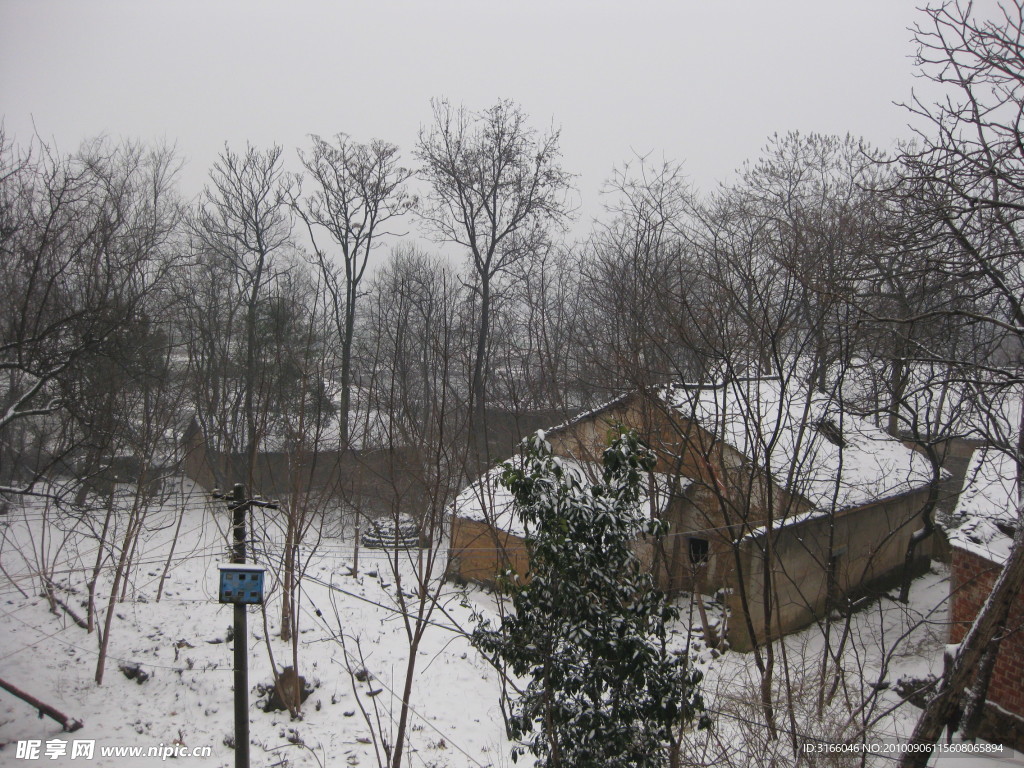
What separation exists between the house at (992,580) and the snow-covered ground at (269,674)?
370 millimetres

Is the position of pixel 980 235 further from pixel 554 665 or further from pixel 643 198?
pixel 643 198

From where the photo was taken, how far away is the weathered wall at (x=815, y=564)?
10.6 meters

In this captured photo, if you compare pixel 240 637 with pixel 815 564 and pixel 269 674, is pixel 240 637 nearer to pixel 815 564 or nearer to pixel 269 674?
pixel 269 674

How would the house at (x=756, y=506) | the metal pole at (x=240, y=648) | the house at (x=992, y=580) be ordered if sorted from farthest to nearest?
the house at (x=756, y=506)
the house at (x=992, y=580)
the metal pole at (x=240, y=648)

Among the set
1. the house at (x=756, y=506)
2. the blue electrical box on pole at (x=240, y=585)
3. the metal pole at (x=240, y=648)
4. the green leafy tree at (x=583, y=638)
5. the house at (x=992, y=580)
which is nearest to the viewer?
the green leafy tree at (x=583, y=638)

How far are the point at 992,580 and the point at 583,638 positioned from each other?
616 centimetres

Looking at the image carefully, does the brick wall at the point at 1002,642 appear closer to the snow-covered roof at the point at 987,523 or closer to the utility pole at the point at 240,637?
the snow-covered roof at the point at 987,523

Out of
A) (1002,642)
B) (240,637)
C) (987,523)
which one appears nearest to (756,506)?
(987,523)

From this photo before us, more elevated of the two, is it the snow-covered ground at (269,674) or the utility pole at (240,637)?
the utility pole at (240,637)

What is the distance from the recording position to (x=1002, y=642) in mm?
6914

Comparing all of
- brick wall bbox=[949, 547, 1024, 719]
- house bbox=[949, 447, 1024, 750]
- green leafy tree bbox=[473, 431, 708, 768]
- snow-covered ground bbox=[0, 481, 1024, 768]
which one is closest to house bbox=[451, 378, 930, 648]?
snow-covered ground bbox=[0, 481, 1024, 768]

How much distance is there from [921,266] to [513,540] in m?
8.75

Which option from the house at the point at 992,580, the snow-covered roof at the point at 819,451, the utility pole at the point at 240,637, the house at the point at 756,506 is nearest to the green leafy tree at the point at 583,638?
the utility pole at the point at 240,637

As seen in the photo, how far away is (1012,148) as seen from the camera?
5309 mm
